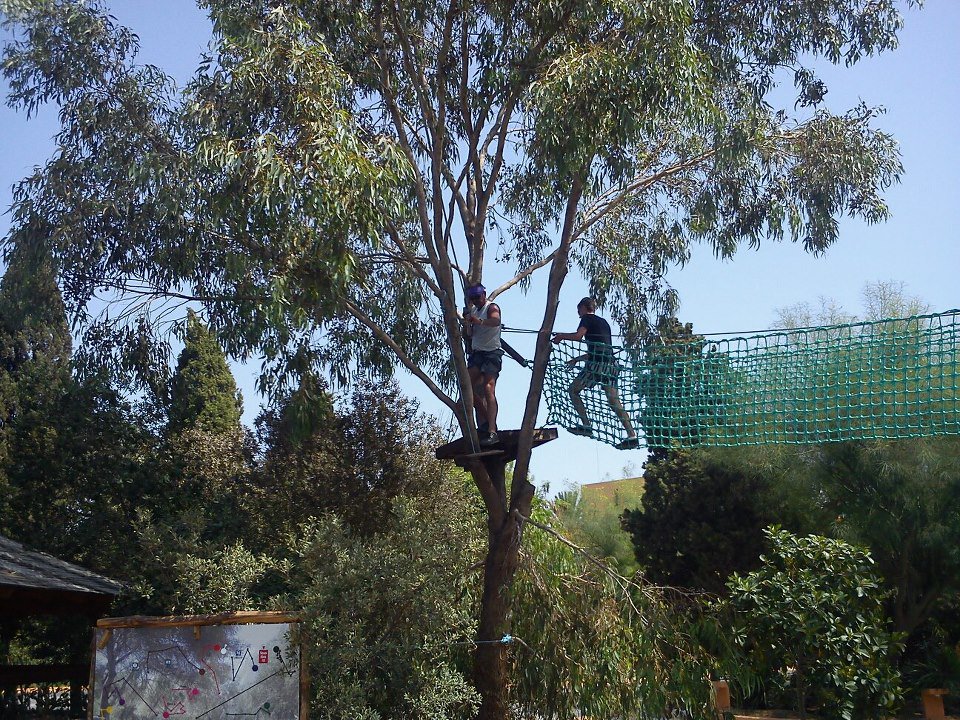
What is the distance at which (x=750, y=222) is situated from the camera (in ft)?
32.3

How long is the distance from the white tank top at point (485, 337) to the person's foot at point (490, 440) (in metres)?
0.68

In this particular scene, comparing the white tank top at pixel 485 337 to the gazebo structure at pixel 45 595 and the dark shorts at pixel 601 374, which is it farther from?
the gazebo structure at pixel 45 595

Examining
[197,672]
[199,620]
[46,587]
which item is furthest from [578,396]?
[46,587]

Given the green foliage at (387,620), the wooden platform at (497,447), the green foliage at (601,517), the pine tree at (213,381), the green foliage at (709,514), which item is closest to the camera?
the green foliage at (387,620)

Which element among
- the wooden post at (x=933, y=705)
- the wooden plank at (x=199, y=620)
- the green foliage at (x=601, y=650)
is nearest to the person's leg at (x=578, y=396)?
the green foliage at (x=601, y=650)

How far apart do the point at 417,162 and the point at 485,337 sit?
2.35 m

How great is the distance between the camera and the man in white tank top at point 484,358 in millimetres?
8227

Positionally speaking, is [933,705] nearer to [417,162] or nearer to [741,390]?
[741,390]

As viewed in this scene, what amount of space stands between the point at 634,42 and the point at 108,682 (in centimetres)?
608

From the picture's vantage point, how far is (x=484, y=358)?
27.3 ft

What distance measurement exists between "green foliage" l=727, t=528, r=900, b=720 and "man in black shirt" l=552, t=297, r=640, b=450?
1.66m

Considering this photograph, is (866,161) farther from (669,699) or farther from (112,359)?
(112,359)

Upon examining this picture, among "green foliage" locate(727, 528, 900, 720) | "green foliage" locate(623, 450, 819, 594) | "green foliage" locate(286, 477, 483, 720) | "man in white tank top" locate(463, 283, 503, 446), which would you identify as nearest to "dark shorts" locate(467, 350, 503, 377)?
"man in white tank top" locate(463, 283, 503, 446)

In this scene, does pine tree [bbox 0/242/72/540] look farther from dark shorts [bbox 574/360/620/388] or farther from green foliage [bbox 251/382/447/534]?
dark shorts [bbox 574/360/620/388]
